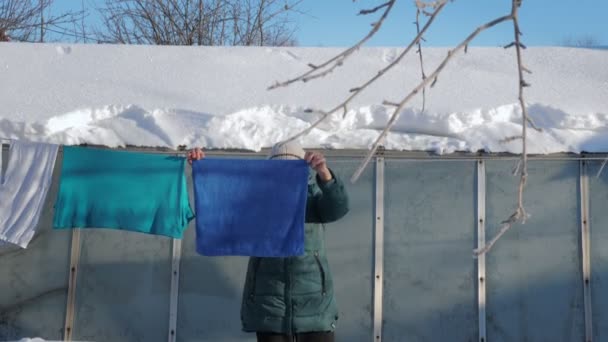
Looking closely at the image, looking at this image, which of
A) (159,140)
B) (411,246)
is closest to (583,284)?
(411,246)

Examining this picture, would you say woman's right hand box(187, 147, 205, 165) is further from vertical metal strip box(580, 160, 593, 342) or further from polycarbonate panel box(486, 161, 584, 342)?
vertical metal strip box(580, 160, 593, 342)

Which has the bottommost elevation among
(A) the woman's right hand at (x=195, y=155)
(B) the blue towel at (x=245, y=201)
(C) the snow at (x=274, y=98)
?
(B) the blue towel at (x=245, y=201)

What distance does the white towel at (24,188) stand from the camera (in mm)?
5941

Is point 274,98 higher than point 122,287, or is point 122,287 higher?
point 274,98

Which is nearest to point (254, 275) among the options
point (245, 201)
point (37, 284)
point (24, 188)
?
point (245, 201)

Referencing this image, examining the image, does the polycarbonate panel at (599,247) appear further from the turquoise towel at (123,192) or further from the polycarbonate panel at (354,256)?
the turquoise towel at (123,192)

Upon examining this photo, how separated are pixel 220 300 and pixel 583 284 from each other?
2.76m

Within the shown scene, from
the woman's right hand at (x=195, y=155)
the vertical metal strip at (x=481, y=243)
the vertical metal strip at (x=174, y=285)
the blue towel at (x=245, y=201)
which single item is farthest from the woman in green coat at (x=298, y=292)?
the vertical metal strip at (x=481, y=243)

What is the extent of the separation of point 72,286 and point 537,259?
11.8 feet

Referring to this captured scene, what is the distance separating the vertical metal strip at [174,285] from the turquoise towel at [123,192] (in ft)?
2.44

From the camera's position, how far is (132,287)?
643 centimetres

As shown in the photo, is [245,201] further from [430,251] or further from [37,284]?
[37,284]

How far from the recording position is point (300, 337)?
468 cm

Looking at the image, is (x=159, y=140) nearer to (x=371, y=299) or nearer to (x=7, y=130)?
(x=7, y=130)
